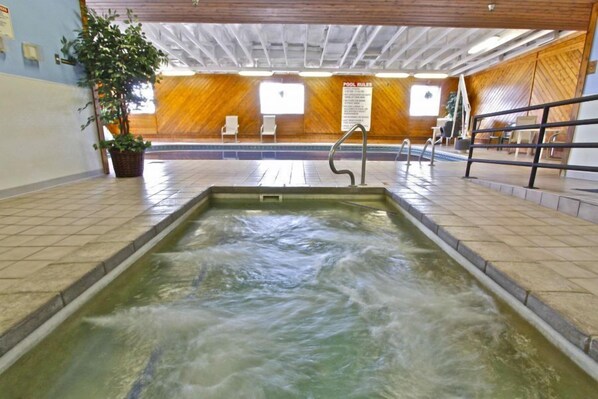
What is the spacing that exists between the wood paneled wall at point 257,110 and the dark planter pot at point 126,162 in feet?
24.8

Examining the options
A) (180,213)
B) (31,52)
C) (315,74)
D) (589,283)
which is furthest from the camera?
(315,74)

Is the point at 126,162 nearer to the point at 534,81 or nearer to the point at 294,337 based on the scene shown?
the point at 294,337

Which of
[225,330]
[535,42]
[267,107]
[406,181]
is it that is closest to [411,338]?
[225,330]

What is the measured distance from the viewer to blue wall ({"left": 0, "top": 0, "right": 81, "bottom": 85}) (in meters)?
2.74

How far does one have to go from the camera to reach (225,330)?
4.56 ft

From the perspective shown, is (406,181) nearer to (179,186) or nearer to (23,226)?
(179,186)

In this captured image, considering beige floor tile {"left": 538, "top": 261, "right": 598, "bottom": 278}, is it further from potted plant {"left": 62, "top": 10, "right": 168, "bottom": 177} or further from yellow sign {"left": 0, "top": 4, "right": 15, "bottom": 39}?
yellow sign {"left": 0, "top": 4, "right": 15, "bottom": 39}

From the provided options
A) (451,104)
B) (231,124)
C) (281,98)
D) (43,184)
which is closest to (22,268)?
(43,184)

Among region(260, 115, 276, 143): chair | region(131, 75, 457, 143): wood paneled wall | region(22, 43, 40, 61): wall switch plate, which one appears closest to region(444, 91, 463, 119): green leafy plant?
region(131, 75, 457, 143): wood paneled wall

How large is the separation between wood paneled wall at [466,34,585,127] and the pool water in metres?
6.31

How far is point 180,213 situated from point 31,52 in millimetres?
2174

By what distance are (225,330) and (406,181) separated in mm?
3136

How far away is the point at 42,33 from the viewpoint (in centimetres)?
304

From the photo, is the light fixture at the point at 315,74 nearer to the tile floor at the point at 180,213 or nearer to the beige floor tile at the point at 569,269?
the tile floor at the point at 180,213
